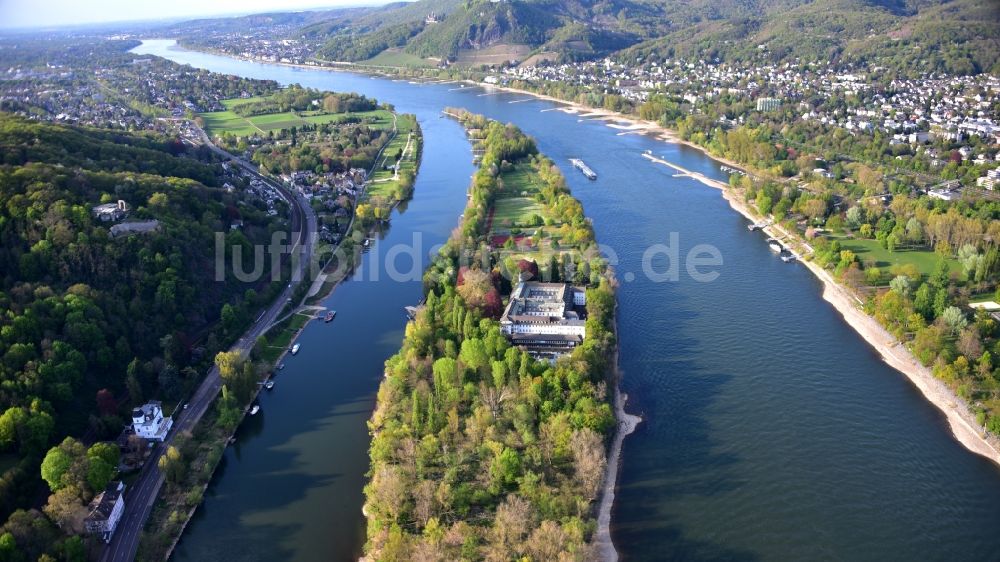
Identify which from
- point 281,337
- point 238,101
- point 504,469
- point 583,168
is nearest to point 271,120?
point 238,101

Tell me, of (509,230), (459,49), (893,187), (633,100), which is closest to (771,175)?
(893,187)

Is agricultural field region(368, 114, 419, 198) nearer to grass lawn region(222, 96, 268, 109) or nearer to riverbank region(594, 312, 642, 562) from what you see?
grass lawn region(222, 96, 268, 109)

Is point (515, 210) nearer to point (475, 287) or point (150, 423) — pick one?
point (475, 287)

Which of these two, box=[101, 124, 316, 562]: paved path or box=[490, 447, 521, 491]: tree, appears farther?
box=[490, 447, 521, 491]: tree

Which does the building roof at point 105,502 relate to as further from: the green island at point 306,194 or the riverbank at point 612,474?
the riverbank at point 612,474

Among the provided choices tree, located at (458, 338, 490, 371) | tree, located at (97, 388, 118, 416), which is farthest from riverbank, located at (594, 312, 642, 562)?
tree, located at (97, 388, 118, 416)

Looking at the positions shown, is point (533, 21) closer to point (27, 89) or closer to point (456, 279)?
point (27, 89)

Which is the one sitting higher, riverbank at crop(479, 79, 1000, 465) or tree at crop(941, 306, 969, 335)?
tree at crop(941, 306, 969, 335)
